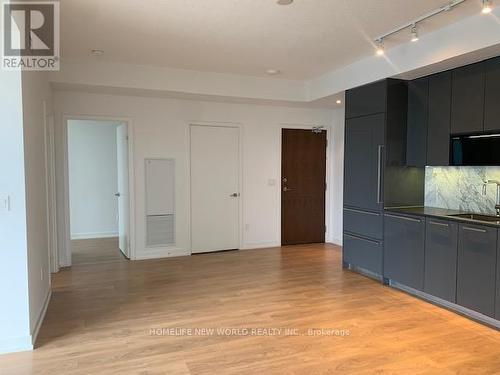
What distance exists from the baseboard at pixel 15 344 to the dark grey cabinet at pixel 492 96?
432 cm

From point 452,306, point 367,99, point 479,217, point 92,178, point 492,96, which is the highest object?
point 367,99

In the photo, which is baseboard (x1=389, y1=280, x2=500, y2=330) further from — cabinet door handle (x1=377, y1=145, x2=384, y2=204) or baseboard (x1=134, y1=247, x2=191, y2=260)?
baseboard (x1=134, y1=247, x2=191, y2=260)

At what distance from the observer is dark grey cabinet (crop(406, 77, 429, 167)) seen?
4.22m

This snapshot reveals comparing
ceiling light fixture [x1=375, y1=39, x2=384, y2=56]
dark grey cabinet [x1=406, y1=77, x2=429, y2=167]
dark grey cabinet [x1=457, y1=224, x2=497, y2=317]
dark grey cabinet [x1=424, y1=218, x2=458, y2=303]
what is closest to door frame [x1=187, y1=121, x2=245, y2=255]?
ceiling light fixture [x1=375, y1=39, x2=384, y2=56]

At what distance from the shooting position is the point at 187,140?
579 cm

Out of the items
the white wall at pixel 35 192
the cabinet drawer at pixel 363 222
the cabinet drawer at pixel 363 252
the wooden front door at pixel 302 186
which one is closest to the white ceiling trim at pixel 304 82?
the wooden front door at pixel 302 186

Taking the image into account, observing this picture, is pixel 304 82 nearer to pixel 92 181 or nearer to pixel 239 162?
pixel 239 162

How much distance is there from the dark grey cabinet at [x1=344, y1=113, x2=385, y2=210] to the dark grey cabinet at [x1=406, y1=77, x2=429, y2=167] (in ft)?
1.14

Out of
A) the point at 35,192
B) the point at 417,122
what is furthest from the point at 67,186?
the point at 417,122

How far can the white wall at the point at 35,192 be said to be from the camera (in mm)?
2913

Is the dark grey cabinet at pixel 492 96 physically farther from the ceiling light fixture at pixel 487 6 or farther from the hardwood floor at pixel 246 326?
the hardwood floor at pixel 246 326

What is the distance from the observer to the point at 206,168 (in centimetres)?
596

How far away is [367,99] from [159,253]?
146 inches

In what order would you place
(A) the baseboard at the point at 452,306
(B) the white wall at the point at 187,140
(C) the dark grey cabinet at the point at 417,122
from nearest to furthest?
(A) the baseboard at the point at 452,306 < (C) the dark grey cabinet at the point at 417,122 < (B) the white wall at the point at 187,140
